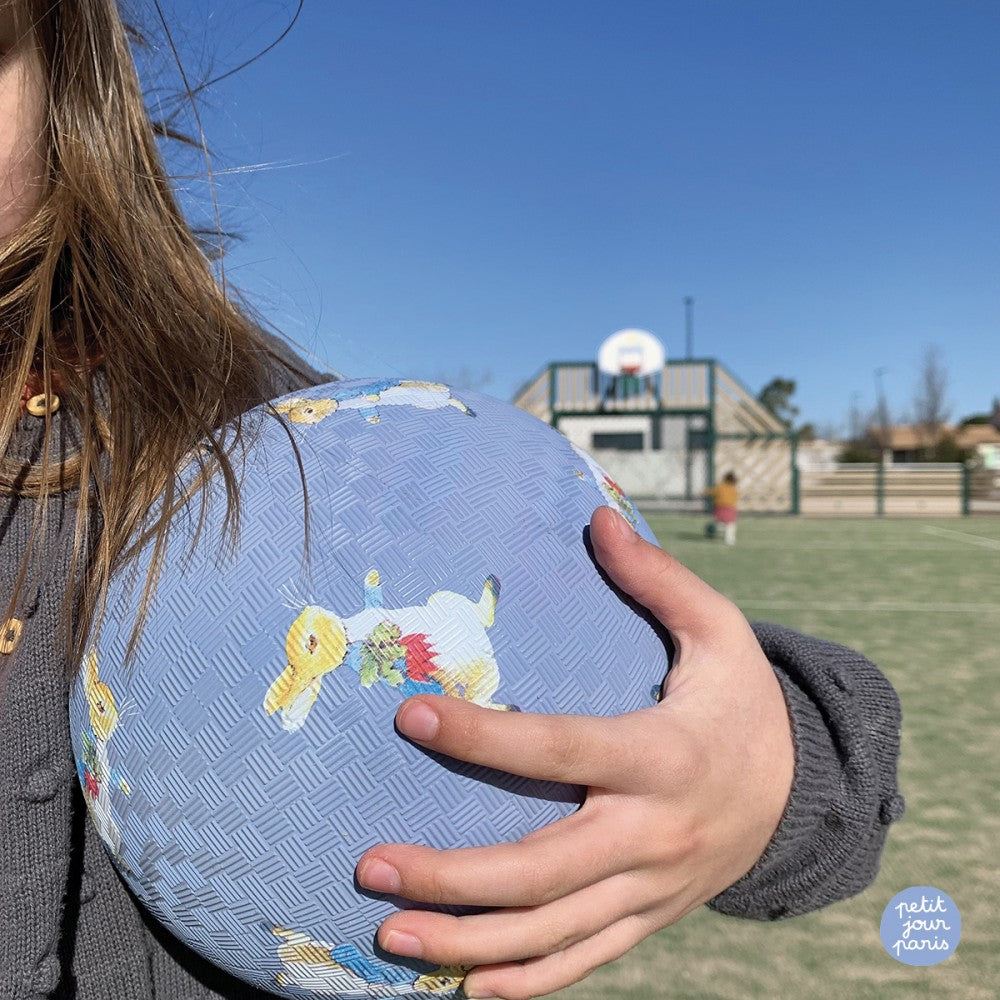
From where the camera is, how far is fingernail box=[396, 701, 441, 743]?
1.01 metres

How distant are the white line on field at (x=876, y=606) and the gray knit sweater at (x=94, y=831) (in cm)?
780

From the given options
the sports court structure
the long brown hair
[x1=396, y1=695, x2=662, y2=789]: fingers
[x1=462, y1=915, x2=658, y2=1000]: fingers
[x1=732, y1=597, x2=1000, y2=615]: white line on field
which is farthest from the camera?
the sports court structure

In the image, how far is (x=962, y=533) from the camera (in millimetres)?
19031

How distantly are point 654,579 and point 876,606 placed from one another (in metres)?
9.03

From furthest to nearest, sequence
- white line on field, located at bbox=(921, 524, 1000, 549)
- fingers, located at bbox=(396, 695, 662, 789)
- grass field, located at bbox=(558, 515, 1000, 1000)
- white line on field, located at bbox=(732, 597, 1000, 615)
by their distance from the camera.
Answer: white line on field, located at bbox=(921, 524, 1000, 549), white line on field, located at bbox=(732, 597, 1000, 615), grass field, located at bbox=(558, 515, 1000, 1000), fingers, located at bbox=(396, 695, 662, 789)

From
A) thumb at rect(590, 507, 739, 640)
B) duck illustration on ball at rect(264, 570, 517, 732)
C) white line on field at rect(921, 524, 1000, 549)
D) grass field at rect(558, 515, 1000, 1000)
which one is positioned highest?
thumb at rect(590, 507, 739, 640)

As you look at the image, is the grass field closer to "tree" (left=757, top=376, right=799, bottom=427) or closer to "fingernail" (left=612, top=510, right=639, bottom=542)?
"fingernail" (left=612, top=510, right=639, bottom=542)

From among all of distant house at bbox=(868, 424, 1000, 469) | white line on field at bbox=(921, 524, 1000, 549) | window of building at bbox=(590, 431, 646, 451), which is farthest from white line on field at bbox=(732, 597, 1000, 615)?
distant house at bbox=(868, 424, 1000, 469)

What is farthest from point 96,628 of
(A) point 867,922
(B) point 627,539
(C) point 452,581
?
(A) point 867,922

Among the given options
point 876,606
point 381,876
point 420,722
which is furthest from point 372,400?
point 876,606

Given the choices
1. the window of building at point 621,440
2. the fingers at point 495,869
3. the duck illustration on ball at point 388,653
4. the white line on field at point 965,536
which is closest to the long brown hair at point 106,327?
the duck illustration on ball at point 388,653

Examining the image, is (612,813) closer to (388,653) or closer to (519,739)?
(519,739)

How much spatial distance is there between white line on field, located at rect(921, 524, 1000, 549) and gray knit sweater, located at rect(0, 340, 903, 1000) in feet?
53.3

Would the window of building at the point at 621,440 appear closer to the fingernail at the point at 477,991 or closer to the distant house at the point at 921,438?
the distant house at the point at 921,438
